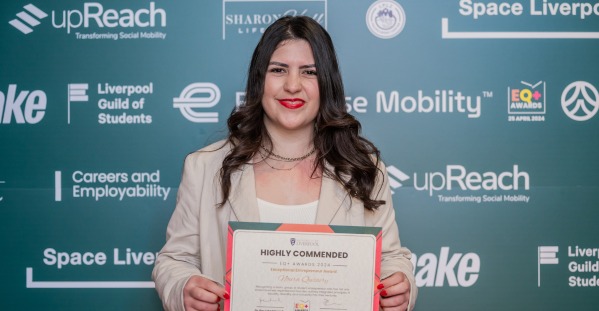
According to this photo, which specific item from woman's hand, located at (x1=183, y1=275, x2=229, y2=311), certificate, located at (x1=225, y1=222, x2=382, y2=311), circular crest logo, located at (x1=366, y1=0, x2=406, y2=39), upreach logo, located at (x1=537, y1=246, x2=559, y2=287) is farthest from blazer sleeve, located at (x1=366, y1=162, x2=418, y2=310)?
upreach logo, located at (x1=537, y1=246, x2=559, y2=287)

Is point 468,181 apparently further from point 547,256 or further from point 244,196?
point 244,196

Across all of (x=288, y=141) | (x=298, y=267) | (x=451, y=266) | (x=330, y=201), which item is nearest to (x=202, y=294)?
(x=298, y=267)

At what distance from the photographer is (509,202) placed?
7.91 ft

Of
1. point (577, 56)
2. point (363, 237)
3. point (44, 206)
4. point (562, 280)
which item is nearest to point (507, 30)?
point (577, 56)

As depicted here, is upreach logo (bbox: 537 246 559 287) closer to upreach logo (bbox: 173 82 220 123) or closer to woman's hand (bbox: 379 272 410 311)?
woman's hand (bbox: 379 272 410 311)

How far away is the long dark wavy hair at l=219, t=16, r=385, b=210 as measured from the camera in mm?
1625

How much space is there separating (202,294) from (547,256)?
1.61 meters

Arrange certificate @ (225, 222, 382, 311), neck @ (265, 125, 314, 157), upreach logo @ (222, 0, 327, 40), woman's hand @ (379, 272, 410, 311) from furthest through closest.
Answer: upreach logo @ (222, 0, 327, 40) < neck @ (265, 125, 314, 157) < woman's hand @ (379, 272, 410, 311) < certificate @ (225, 222, 382, 311)

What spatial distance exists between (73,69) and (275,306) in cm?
155

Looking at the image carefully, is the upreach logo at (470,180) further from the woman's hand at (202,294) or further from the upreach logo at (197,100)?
the woman's hand at (202,294)

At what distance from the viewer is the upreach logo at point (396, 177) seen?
2412 mm

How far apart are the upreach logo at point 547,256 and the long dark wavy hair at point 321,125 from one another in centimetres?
109

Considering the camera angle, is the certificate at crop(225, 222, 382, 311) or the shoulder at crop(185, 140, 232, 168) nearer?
the certificate at crop(225, 222, 382, 311)

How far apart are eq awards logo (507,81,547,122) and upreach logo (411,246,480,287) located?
59 cm
